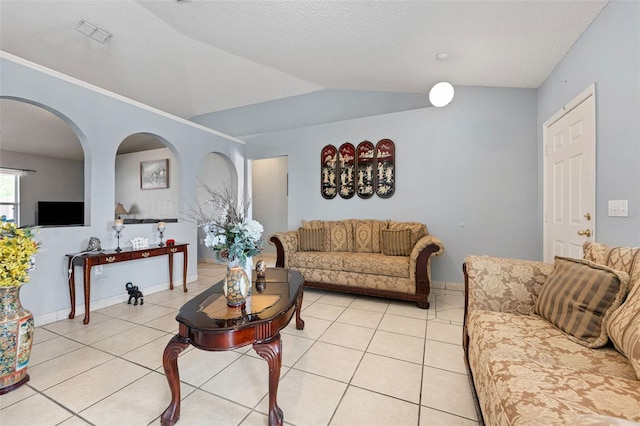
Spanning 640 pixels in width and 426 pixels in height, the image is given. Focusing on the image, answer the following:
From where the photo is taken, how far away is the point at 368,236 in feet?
12.3

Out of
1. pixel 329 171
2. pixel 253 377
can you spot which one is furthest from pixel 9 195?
pixel 253 377

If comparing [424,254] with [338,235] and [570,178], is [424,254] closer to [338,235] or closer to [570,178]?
[338,235]

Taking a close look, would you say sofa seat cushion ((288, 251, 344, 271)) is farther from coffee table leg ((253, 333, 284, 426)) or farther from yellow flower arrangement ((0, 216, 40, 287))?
yellow flower arrangement ((0, 216, 40, 287))

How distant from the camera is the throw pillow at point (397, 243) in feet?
10.9

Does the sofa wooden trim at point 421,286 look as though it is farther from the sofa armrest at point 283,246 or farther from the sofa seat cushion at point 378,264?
the sofa armrest at point 283,246

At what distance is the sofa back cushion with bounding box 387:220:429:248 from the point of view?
133 inches

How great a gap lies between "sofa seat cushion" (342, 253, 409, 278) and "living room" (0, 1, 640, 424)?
0.94 metres

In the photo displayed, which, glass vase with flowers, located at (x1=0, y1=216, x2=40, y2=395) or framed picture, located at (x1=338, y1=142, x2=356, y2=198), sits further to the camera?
framed picture, located at (x1=338, y1=142, x2=356, y2=198)

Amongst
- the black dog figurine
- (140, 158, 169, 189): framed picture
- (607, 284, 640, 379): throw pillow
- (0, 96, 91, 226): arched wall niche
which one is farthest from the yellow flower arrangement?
(140, 158, 169, 189): framed picture

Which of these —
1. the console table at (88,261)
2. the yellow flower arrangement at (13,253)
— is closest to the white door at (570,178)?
the yellow flower arrangement at (13,253)

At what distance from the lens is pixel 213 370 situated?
179 centimetres

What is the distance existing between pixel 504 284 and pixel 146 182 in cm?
671

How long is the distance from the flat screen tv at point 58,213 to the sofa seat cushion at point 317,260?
5582mm

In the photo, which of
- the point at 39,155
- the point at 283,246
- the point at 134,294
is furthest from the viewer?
the point at 39,155
